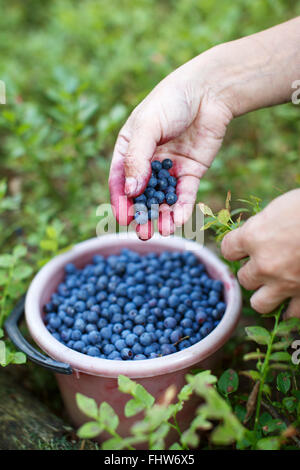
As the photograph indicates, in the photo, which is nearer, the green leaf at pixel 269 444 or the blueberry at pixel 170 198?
the green leaf at pixel 269 444

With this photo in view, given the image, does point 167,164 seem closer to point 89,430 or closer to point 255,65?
point 255,65

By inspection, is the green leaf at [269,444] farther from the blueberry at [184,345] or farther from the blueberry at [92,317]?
the blueberry at [92,317]

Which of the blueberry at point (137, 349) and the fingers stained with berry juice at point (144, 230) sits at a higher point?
the fingers stained with berry juice at point (144, 230)

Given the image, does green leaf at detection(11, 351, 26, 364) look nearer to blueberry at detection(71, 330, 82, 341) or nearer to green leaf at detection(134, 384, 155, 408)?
blueberry at detection(71, 330, 82, 341)

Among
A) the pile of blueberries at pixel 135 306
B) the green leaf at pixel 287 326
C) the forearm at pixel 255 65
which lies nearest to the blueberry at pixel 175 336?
the pile of blueberries at pixel 135 306

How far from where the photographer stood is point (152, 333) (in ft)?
4.78

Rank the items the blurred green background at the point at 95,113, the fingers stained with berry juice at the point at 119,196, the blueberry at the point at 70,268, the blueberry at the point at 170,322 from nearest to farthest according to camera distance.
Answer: the fingers stained with berry juice at the point at 119,196
the blueberry at the point at 170,322
the blueberry at the point at 70,268
the blurred green background at the point at 95,113

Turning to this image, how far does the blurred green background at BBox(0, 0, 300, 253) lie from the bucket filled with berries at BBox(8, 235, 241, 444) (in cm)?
20

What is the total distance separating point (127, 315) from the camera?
5.11 ft

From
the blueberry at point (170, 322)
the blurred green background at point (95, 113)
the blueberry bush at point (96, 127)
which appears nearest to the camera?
the blueberry at point (170, 322)

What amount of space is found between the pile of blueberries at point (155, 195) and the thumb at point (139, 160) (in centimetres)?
5

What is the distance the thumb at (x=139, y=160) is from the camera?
1283 millimetres

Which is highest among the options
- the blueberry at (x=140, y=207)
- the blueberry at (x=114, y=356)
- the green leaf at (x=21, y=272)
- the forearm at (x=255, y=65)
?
the forearm at (x=255, y=65)
